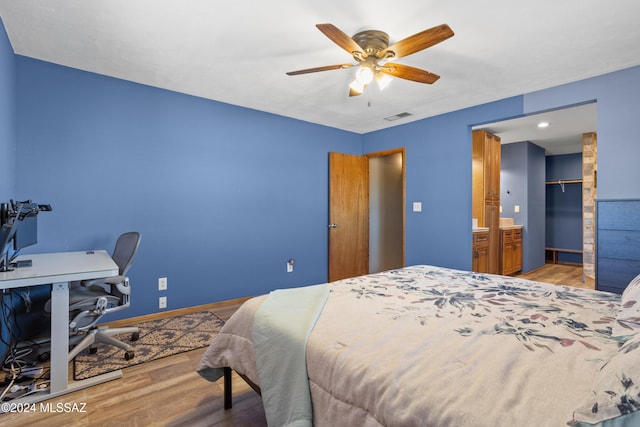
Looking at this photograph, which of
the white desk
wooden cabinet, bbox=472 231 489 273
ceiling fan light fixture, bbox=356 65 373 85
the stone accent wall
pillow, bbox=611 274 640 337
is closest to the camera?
pillow, bbox=611 274 640 337

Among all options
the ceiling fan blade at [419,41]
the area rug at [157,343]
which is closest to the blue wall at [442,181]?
the ceiling fan blade at [419,41]

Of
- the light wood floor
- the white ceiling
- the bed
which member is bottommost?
the light wood floor

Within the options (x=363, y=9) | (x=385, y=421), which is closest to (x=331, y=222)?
(x=363, y=9)

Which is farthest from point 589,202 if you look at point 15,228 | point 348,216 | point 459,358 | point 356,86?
point 15,228

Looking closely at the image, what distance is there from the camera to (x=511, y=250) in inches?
204

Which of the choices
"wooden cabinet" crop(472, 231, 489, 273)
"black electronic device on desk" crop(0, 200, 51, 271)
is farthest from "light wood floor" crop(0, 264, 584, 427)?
"wooden cabinet" crop(472, 231, 489, 273)

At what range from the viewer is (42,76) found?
8.80ft

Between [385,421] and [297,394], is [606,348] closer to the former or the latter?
[385,421]

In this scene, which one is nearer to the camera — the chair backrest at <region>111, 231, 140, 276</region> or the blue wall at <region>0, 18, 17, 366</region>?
the blue wall at <region>0, 18, 17, 366</region>

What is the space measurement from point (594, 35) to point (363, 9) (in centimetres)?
171

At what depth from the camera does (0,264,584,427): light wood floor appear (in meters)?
1.70

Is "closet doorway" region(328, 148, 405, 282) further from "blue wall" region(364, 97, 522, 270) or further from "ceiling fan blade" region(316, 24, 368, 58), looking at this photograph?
"ceiling fan blade" region(316, 24, 368, 58)

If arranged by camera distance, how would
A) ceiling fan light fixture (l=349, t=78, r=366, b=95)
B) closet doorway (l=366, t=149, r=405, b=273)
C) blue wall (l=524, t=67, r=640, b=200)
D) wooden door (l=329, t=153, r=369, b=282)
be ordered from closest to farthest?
ceiling fan light fixture (l=349, t=78, r=366, b=95), blue wall (l=524, t=67, r=640, b=200), wooden door (l=329, t=153, r=369, b=282), closet doorway (l=366, t=149, r=405, b=273)

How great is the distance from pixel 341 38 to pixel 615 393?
196cm
